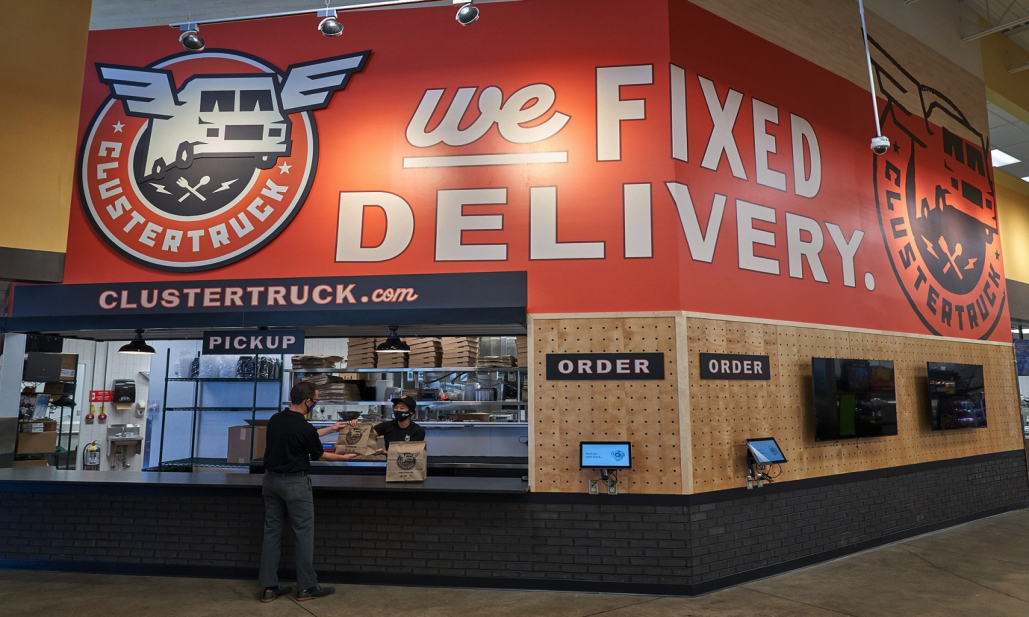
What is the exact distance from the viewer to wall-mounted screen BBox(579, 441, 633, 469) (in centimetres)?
515

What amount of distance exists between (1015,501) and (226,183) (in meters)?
9.95

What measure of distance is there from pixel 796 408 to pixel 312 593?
14.5 feet

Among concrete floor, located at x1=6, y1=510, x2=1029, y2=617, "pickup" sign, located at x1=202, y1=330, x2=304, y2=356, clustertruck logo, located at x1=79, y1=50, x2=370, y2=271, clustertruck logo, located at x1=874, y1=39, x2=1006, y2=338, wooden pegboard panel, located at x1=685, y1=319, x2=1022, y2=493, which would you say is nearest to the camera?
concrete floor, located at x1=6, y1=510, x2=1029, y2=617

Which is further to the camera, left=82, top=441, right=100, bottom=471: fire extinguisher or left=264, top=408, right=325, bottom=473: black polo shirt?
left=82, top=441, right=100, bottom=471: fire extinguisher

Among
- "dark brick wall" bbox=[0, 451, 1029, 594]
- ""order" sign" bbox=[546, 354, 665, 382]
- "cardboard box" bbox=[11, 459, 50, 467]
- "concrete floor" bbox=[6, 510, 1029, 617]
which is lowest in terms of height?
"concrete floor" bbox=[6, 510, 1029, 617]

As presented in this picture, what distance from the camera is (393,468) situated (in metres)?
5.62

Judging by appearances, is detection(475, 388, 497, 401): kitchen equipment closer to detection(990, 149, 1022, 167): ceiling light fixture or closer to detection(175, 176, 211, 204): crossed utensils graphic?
detection(175, 176, 211, 204): crossed utensils graphic

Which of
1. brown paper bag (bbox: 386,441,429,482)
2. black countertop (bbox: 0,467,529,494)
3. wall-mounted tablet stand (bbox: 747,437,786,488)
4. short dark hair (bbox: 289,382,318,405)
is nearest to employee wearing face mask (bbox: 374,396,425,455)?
black countertop (bbox: 0,467,529,494)

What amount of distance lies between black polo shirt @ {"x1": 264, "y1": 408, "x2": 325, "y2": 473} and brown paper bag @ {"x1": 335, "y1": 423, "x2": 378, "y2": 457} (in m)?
1.79

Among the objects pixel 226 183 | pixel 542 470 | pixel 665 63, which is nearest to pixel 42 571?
pixel 226 183

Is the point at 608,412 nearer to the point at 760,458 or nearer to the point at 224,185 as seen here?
the point at 760,458

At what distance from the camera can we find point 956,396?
24.9 ft

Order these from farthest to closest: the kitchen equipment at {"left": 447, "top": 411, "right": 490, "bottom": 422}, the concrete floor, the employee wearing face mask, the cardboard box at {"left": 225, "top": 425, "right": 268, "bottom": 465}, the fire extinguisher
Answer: the fire extinguisher < the kitchen equipment at {"left": 447, "top": 411, "right": 490, "bottom": 422} < the cardboard box at {"left": 225, "top": 425, "right": 268, "bottom": 465} < the employee wearing face mask < the concrete floor

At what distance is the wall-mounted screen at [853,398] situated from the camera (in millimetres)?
6133
